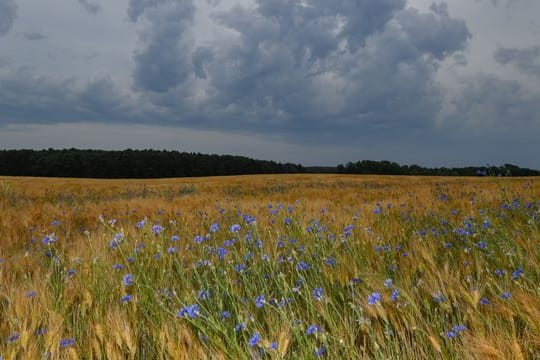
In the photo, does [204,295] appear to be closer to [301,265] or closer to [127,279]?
[127,279]

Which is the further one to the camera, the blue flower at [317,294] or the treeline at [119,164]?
the treeline at [119,164]

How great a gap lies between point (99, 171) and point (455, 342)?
6923 cm

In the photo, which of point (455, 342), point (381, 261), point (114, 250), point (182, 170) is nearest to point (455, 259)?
point (381, 261)

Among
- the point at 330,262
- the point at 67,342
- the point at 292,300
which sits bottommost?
the point at 67,342

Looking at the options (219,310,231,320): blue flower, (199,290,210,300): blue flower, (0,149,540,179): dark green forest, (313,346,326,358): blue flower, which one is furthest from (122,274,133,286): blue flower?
(0,149,540,179): dark green forest

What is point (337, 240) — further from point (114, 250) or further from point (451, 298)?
point (114, 250)

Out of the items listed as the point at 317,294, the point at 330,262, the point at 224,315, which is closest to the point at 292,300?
the point at 317,294

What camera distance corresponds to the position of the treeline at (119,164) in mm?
61844

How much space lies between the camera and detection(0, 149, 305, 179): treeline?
6184cm

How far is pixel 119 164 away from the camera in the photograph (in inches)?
2525

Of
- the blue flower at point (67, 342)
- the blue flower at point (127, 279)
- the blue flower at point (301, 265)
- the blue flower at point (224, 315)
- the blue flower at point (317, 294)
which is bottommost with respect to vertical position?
the blue flower at point (67, 342)

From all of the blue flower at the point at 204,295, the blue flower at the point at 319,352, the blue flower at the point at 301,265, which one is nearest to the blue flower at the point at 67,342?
the blue flower at the point at 204,295

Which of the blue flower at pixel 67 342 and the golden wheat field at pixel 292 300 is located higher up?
the golden wheat field at pixel 292 300

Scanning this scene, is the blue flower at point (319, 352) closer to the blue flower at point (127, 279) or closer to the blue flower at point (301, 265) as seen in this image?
the blue flower at point (301, 265)
